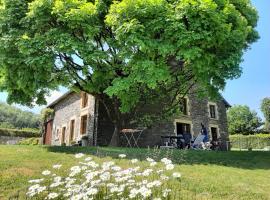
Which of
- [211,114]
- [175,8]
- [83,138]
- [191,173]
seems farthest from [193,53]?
[211,114]

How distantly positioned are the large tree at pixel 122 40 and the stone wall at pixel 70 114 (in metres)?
5.75

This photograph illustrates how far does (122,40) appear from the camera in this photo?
43.2ft

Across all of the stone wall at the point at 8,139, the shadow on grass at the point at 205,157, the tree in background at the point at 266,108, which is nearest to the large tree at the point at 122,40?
the shadow on grass at the point at 205,157

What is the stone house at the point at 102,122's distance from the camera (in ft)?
69.9

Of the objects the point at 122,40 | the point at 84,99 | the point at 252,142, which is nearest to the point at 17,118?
the point at 252,142

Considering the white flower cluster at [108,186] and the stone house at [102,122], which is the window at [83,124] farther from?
the white flower cluster at [108,186]

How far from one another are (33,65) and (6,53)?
1732mm

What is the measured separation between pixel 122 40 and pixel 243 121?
57935 mm

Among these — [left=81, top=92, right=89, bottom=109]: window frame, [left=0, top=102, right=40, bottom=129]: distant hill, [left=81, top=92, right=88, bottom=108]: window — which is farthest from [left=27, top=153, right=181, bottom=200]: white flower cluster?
[left=0, top=102, right=40, bottom=129]: distant hill

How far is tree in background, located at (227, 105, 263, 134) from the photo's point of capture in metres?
63.8

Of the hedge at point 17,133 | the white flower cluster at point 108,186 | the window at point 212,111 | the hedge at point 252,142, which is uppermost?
the window at point 212,111

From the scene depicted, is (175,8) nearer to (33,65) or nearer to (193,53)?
(193,53)

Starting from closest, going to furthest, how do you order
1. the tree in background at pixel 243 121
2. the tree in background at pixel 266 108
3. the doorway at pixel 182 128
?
the doorway at pixel 182 128 < the tree in background at pixel 266 108 < the tree in background at pixel 243 121

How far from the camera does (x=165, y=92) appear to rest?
18.1 meters
